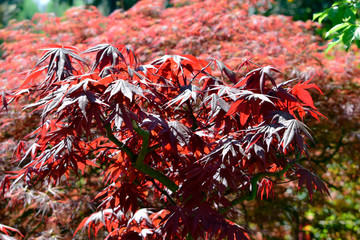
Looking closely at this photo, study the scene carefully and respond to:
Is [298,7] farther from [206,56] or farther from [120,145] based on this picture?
[120,145]

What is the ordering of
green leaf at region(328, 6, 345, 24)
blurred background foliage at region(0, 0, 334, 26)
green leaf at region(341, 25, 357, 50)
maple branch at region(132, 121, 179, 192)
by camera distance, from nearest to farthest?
maple branch at region(132, 121, 179, 192) → green leaf at region(341, 25, 357, 50) → green leaf at region(328, 6, 345, 24) → blurred background foliage at region(0, 0, 334, 26)

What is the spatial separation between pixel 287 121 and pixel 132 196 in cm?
100

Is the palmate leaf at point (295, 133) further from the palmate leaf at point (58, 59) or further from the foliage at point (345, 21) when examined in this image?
the foliage at point (345, 21)

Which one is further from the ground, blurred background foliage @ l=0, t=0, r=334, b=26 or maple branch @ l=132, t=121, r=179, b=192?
maple branch @ l=132, t=121, r=179, b=192

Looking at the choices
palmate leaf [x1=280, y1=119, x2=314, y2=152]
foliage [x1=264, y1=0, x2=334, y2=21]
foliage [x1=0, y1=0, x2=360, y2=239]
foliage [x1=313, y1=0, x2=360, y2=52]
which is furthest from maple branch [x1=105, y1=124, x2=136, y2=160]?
→ foliage [x1=264, y1=0, x2=334, y2=21]

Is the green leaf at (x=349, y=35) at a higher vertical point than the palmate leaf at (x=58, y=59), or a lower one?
lower

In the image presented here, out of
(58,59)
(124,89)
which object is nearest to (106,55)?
(58,59)

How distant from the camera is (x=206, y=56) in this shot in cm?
358

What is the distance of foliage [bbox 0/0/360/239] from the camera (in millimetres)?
3527

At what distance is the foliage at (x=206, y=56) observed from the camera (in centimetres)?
353

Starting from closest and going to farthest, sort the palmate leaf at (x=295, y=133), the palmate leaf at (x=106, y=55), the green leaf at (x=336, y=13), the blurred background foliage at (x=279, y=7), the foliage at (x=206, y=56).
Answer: the palmate leaf at (x=295, y=133) → the palmate leaf at (x=106, y=55) → the green leaf at (x=336, y=13) → the foliage at (x=206, y=56) → the blurred background foliage at (x=279, y=7)

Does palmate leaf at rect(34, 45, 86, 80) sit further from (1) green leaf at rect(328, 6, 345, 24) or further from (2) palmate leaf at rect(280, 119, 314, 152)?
(1) green leaf at rect(328, 6, 345, 24)

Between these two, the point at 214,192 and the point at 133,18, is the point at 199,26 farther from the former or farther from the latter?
the point at 214,192

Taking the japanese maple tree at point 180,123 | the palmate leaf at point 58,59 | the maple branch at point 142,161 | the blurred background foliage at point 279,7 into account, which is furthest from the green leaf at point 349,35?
the blurred background foliage at point 279,7
